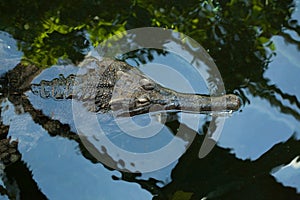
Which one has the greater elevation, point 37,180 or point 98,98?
point 98,98

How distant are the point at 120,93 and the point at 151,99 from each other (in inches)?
7.4

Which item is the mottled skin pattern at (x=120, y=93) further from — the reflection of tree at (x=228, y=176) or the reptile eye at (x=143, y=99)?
the reflection of tree at (x=228, y=176)

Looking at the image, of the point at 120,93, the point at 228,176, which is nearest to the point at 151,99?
the point at 120,93

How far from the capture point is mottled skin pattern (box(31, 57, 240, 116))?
2221 mm

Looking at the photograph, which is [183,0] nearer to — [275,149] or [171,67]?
[171,67]

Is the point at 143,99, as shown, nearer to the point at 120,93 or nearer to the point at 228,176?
the point at 120,93

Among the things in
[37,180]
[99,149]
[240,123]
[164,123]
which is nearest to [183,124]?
[164,123]

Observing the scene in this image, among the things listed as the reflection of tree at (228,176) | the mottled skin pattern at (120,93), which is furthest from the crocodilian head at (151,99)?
the reflection of tree at (228,176)

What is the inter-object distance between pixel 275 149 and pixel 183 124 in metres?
0.50

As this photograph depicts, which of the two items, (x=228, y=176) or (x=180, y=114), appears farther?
(x=180, y=114)

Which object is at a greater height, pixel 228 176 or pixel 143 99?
pixel 143 99

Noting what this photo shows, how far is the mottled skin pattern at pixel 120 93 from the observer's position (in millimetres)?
2221

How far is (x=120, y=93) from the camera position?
2223mm

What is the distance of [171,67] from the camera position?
2461 millimetres
